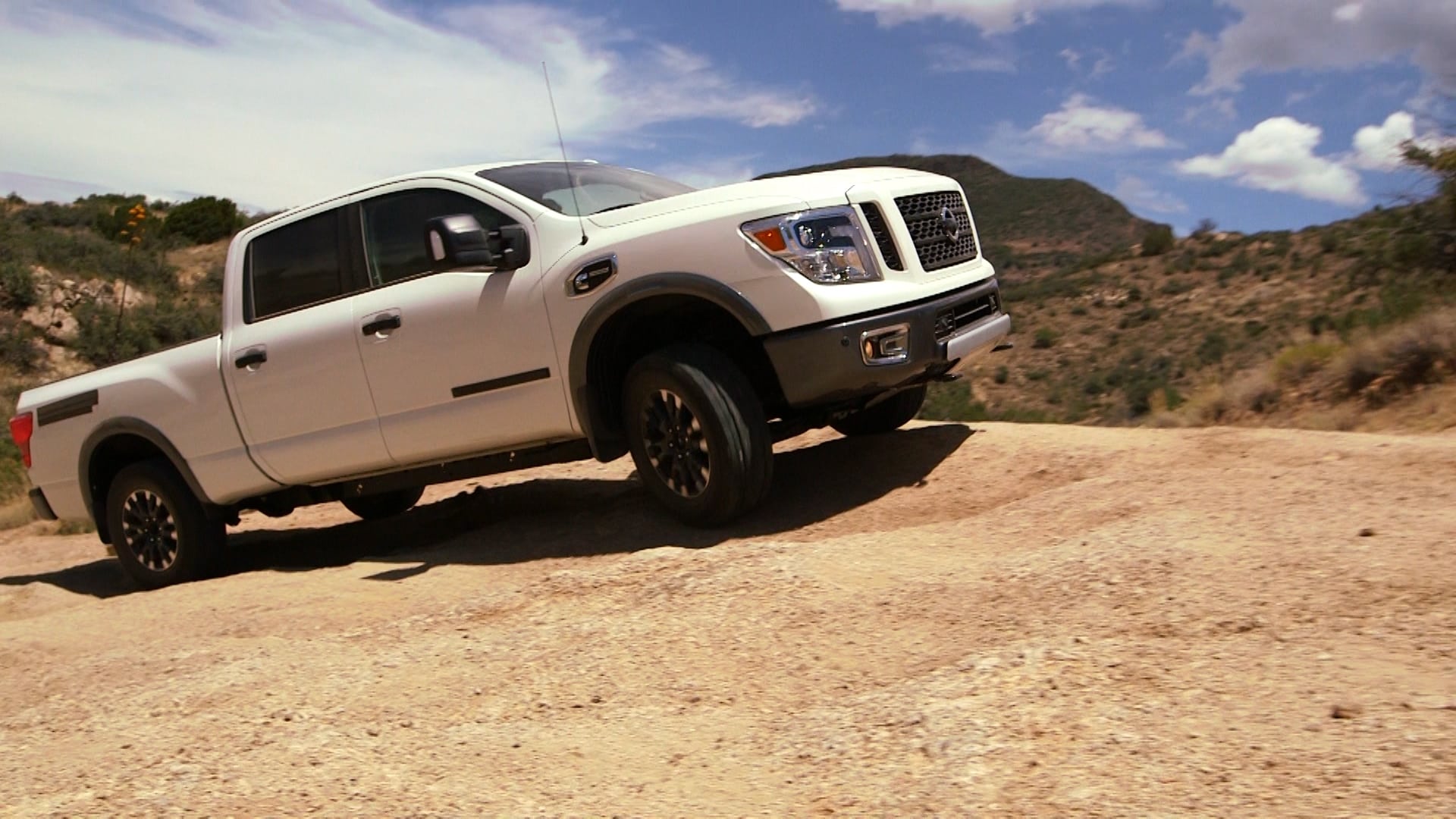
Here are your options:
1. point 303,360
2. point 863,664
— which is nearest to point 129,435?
point 303,360

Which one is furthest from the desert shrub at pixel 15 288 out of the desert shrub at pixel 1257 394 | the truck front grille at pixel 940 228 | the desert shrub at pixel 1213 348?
the truck front grille at pixel 940 228

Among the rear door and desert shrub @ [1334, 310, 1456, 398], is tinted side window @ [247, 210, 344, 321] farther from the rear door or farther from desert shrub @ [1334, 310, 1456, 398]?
desert shrub @ [1334, 310, 1456, 398]

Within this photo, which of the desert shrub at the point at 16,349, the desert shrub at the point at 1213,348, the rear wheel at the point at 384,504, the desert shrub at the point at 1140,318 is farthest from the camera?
the desert shrub at the point at 1140,318

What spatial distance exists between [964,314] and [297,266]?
3573 millimetres

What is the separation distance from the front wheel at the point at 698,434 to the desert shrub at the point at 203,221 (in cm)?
3888

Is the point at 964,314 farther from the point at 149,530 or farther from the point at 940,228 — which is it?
the point at 149,530

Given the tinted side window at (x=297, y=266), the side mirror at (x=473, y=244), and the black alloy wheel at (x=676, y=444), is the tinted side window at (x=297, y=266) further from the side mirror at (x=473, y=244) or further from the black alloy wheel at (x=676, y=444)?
the black alloy wheel at (x=676, y=444)

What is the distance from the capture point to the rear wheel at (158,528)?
303 inches

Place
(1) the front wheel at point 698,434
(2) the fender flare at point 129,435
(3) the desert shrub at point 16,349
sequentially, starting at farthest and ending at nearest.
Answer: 1. (3) the desert shrub at point 16,349
2. (2) the fender flare at point 129,435
3. (1) the front wheel at point 698,434

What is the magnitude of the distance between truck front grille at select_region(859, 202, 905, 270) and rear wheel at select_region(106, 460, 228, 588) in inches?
173

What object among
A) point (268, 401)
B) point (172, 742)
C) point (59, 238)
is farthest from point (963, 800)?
point (59, 238)

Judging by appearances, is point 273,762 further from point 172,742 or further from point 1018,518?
point 1018,518

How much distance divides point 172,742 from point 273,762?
0.51 m

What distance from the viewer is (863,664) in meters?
3.99
